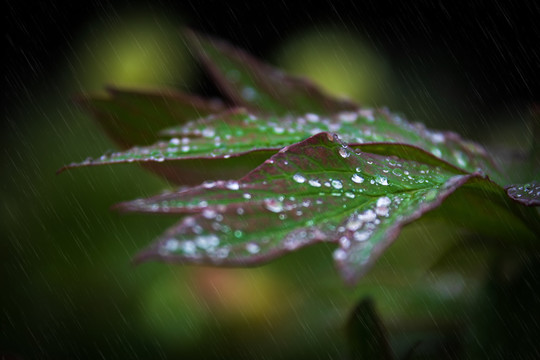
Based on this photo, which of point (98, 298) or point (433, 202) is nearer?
point (433, 202)

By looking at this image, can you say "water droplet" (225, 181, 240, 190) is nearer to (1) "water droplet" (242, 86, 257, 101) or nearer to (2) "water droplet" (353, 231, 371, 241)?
(2) "water droplet" (353, 231, 371, 241)

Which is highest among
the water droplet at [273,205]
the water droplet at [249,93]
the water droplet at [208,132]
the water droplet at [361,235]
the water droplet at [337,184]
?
the water droplet at [249,93]

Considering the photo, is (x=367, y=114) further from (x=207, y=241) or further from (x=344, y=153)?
(x=207, y=241)

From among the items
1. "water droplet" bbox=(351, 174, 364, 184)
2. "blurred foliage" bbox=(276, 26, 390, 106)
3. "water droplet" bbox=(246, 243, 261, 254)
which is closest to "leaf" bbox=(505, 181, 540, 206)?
"water droplet" bbox=(351, 174, 364, 184)

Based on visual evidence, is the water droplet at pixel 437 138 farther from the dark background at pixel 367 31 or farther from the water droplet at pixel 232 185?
the dark background at pixel 367 31

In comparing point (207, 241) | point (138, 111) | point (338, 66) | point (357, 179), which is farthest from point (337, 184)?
point (338, 66)

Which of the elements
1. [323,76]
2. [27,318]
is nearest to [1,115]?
[323,76]

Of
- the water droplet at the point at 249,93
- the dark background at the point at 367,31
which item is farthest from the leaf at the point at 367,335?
the dark background at the point at 367,31

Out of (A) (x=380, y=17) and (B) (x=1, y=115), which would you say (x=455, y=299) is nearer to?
(A) (x=380, y=17)
